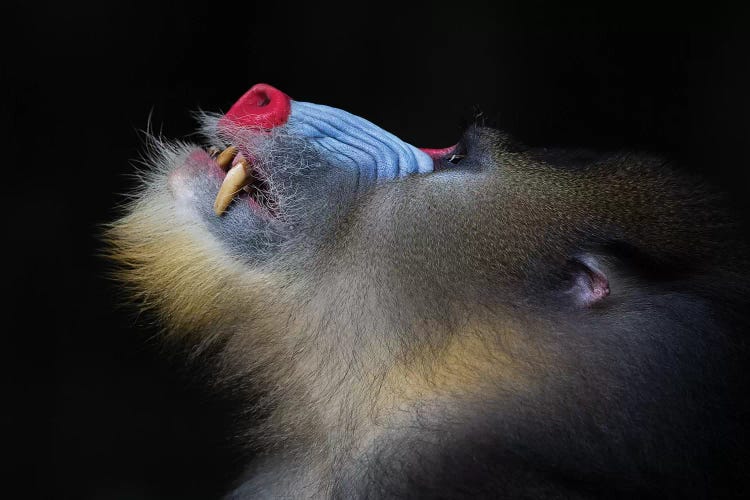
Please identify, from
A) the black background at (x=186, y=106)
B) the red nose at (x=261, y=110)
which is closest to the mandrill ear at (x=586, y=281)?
the red nose at (x=261, y=110)

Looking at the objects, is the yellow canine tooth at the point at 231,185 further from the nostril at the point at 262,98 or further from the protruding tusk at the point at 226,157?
the nostril at the point at 262,98

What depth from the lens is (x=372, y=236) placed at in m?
2.39

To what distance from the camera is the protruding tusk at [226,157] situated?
256 cm

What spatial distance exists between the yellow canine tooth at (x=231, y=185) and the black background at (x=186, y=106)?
7.91 feet

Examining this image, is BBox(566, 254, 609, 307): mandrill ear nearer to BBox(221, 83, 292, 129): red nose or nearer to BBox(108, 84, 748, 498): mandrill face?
BBox(108, 84, 748, 498): mandrill face

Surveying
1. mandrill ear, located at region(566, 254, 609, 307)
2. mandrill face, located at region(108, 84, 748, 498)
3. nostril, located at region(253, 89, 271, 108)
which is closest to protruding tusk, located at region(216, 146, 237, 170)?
mandrill face, located at region(108, 84, 748, 498)

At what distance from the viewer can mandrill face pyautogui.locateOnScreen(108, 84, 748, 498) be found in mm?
2098

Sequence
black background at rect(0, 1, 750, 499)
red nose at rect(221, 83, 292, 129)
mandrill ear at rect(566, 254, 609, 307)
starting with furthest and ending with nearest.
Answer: black background at rect(0, 1, 750, 499), red nose at rect(221, 83, 292, 129), mandrill ear at rect(566, 254, 609, 307)

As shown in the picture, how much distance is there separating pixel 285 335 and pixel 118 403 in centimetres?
318

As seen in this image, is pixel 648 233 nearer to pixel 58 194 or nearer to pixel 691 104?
pixel 691 104

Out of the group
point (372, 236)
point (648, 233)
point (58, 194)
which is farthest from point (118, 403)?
point (648, 233)

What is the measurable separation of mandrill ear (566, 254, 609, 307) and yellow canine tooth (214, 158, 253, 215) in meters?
0.85

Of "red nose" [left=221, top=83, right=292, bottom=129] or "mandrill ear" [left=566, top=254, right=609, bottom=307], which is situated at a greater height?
"red nose" [left=221, top=83, right=292, bottom=129]

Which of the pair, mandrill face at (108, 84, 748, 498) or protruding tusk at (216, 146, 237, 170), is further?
protruding tusk at (216, 146, 237, 170)
